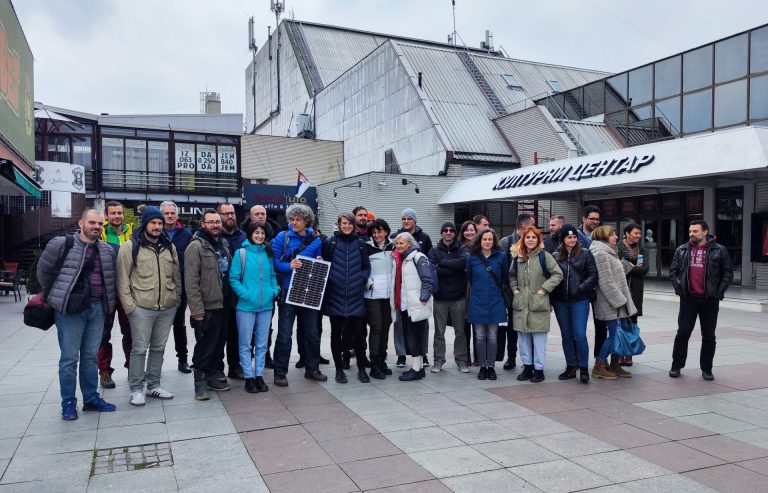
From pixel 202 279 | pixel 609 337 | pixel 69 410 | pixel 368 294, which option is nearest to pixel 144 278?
pixel 202 279

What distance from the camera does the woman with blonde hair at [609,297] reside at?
654cm

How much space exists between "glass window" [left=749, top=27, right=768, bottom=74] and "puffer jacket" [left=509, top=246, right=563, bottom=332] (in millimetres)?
13800

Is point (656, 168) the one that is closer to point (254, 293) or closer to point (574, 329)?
point (574, 329)

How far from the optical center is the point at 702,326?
6.74 metres

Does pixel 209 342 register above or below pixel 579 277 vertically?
below

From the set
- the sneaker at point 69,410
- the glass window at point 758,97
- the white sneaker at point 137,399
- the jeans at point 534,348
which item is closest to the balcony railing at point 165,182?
the glass window at point 758,97

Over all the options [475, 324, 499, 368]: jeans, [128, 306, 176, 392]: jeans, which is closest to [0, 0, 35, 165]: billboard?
[128, 306, 176, 392]: jeans

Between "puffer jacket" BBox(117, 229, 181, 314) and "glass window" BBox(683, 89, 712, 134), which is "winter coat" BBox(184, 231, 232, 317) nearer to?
"puffer jacket" BBox(117, 229, 181, 314)

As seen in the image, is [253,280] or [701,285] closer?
[253,280]

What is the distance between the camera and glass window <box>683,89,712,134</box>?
17.9m

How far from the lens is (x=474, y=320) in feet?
22.0

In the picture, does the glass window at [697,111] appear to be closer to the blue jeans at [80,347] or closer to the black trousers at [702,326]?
the black trousers at [702,326]

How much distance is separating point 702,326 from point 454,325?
277cm

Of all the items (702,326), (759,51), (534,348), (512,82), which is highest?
(512,82)
